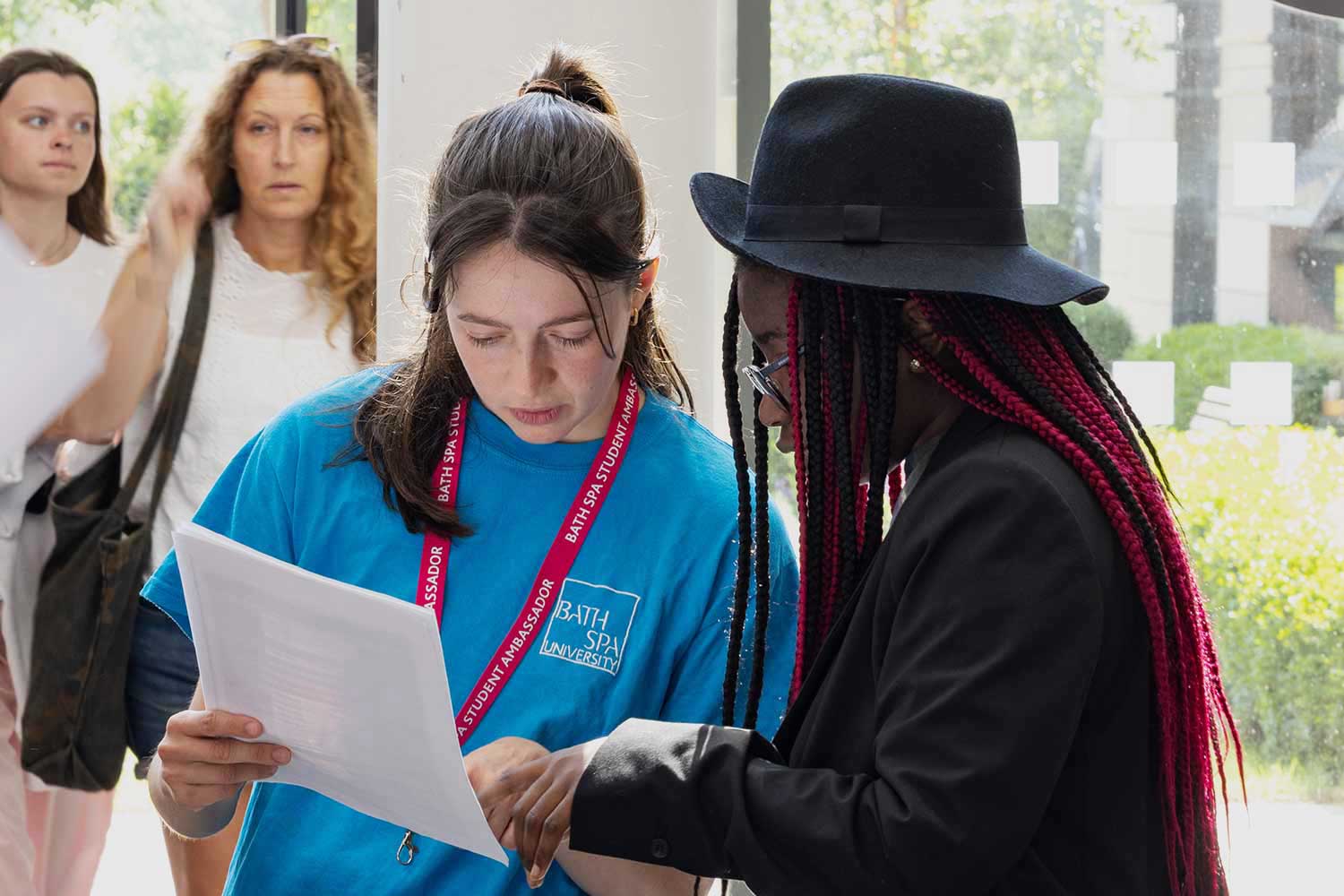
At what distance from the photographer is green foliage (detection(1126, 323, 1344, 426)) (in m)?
2.72

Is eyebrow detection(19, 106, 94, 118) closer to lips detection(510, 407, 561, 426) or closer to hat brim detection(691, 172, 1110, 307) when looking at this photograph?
lips detection(510, 407, 561, 426)

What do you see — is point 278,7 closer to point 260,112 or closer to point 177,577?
point 260,112

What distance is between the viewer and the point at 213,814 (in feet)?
5.03

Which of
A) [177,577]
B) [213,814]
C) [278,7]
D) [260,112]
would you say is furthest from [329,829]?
[278,7]

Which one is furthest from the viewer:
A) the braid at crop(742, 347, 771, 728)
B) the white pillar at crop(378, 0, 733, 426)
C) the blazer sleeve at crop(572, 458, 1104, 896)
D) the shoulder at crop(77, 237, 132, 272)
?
the shoulder at crop(77, 237, 132, 272)

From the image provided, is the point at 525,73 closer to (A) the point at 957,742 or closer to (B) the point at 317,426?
→ (B) the point at 317,426

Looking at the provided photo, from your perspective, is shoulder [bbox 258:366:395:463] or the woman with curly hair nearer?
shoulder [bbox 258:366:395:463]

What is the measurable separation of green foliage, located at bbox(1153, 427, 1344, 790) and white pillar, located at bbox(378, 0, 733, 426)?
108cm

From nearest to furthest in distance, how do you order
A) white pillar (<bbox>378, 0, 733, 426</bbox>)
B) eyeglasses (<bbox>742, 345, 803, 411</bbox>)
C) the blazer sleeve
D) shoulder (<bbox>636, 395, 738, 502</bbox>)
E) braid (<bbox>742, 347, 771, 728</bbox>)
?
the blazer sleeve → eyeglasses (<bbox>742, 345, 803, 411</bbox>) → braid (<bbox>742, 347, 771, 728</bbox>) → shoulder (<bbox>636, 395, 738, 502</bbox>) → white pillar (<bbox>378, 0, 733, 426</bbox>)

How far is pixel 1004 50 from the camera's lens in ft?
8.98

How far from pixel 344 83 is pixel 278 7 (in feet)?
0.68

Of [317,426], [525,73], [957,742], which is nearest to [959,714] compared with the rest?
[957,742]

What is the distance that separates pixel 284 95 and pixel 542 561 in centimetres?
144

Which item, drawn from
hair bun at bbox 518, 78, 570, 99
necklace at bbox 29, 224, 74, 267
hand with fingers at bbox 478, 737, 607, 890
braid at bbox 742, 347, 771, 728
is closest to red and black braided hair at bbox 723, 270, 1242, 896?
braid at bbox 742, 347, 771, 728
